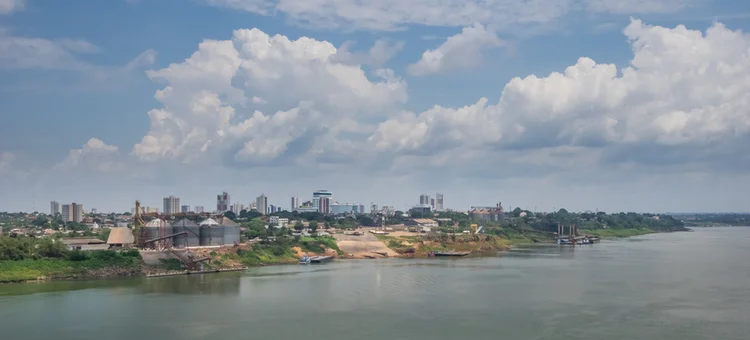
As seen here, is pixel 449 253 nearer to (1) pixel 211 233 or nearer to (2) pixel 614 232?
(1) pixel 211 233

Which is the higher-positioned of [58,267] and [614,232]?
[58,267]

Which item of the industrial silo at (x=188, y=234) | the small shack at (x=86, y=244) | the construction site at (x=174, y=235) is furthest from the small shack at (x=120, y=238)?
the industrial silo at (x=188, y=234)

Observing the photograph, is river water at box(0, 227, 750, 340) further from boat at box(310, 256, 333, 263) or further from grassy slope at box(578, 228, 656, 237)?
grassy slope at box(578, 228, 656, 237)

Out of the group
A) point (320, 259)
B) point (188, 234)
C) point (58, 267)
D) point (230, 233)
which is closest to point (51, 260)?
point (58, 267)

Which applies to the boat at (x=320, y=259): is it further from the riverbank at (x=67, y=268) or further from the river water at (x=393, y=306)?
the riverbank at (x=67, y=268)

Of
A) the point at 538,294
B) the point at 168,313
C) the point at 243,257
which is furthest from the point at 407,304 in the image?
the point at 243,257

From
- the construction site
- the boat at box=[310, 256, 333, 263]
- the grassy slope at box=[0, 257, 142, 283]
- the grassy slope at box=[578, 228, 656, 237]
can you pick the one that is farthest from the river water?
the grassy slope at box=[578, 228, 656, 237]

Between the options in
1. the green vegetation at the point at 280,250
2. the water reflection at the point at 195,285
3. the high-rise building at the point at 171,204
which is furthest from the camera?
the high-rise building at the point at 171,204
